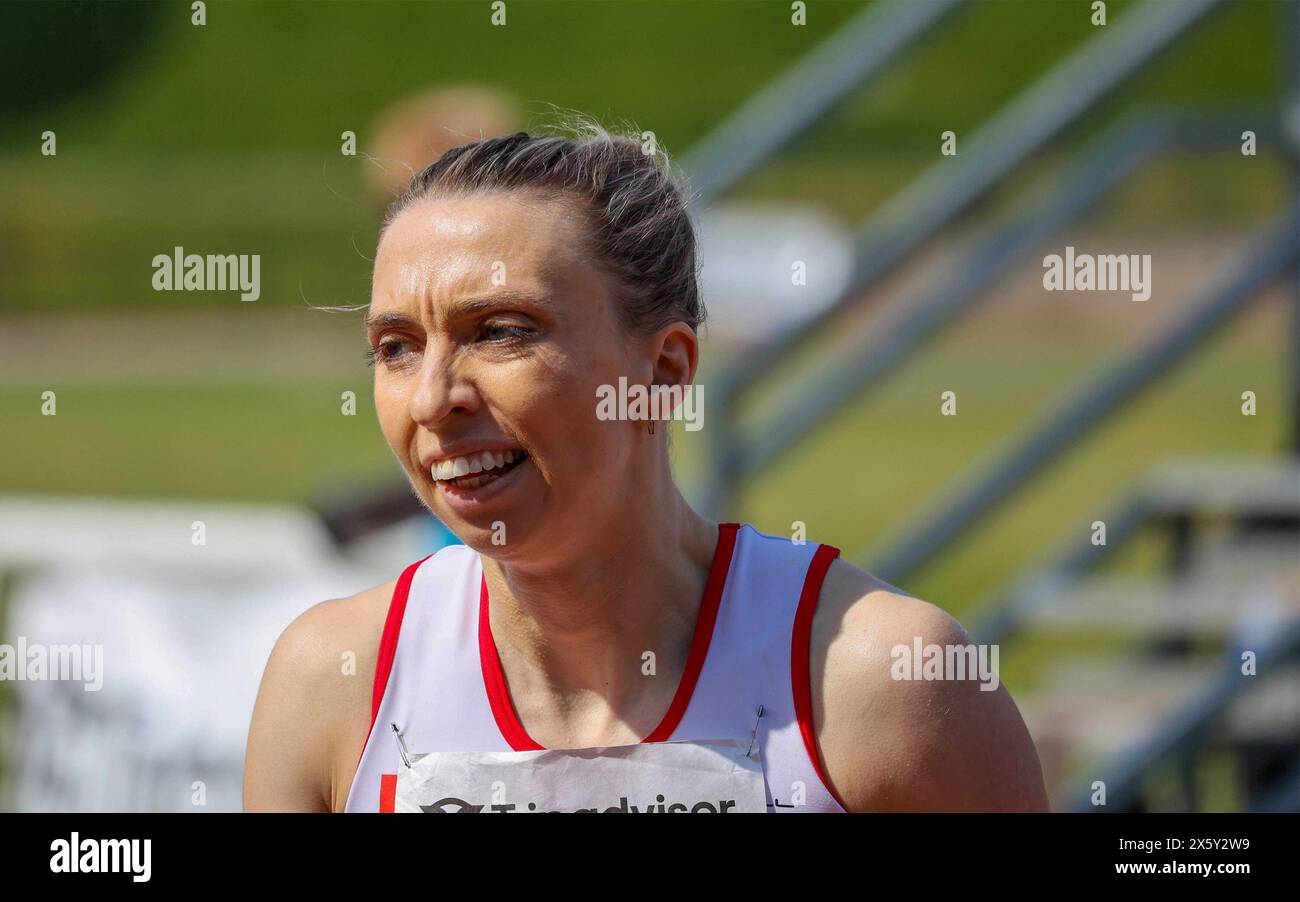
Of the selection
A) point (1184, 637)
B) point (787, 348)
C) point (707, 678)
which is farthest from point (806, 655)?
point (1184, 637)

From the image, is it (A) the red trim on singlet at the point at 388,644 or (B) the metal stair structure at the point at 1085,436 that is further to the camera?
(B) the metal stair structure at the point at 1085,436

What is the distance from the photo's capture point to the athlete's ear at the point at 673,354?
1762 millimetres

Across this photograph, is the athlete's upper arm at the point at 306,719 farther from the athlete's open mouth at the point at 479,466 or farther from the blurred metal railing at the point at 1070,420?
the blurred metal railing at the point at 1070,420

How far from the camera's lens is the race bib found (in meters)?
1.68

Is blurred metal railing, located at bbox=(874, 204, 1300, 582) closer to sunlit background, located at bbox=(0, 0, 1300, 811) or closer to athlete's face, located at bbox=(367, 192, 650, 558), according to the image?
sunlit background, located at bbox=(0, 0, 1300, 811)

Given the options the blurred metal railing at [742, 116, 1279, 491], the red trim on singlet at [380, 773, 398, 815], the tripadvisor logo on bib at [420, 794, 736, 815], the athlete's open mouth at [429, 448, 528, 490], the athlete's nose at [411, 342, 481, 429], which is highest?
the blurred metal railing at [742, 116, 1279, 491]

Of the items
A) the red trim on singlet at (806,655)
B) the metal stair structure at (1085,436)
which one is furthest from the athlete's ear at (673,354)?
the metal stair structure at (1085,436)

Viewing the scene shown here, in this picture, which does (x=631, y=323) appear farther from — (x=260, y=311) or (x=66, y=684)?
(x=260, y=311)

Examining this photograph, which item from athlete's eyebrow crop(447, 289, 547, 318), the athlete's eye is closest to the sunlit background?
the athlete's eye

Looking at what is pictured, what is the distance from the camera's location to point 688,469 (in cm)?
766

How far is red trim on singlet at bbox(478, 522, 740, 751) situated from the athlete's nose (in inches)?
11.1

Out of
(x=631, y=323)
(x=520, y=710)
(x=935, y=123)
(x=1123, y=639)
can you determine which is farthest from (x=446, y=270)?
(x=935, y=123)

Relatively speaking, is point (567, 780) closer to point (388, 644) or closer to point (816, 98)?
point (388, 644)

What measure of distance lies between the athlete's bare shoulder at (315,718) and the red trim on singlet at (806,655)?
1.48 feet
